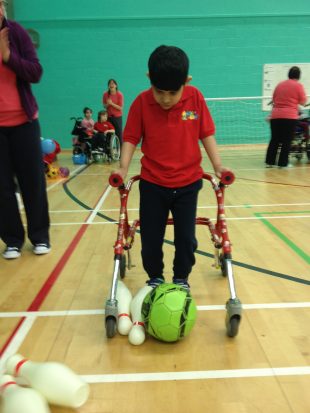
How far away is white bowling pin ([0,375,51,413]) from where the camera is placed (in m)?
1.28

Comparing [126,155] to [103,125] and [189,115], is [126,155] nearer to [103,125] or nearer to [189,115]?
[189,115]

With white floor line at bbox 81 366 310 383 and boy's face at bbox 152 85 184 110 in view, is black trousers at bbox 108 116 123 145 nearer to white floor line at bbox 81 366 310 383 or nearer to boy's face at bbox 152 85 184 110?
boy's face at bbox 152 85 184 110

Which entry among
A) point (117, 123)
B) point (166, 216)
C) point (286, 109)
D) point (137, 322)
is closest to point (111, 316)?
Answer: point (137, 322)

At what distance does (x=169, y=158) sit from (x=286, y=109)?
16.1 feet

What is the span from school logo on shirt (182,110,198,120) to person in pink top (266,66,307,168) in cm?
482

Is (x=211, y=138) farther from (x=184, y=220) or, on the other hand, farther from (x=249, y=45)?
(x=249, y=45)

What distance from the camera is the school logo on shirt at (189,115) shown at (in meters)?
1.94

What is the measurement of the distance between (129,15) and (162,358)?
9.11 metres

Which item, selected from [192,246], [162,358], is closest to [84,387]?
[162,358]

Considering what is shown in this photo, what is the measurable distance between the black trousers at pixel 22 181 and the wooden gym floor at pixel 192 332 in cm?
20

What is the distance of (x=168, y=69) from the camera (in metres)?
1.67

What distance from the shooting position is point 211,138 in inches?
79.4

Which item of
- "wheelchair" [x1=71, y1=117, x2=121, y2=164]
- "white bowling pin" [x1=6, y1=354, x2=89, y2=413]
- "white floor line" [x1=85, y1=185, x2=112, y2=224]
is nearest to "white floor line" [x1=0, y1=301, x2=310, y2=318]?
"white bowling pin" [x1=6, y1=354, x2=89, y2=413]

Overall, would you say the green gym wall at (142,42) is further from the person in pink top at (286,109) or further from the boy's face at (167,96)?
the boy's face at (167,96)
